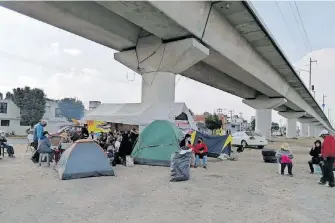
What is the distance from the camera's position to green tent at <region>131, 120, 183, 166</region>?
13.0m

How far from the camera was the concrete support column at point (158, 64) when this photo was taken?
52.4 feet

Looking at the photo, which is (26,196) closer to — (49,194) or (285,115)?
(49,194)

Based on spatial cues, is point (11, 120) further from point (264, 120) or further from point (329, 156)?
point (329, 156)

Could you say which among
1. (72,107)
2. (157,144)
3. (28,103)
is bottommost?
(157,144)

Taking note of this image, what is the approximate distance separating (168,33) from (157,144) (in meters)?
5.43

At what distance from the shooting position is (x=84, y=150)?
9852 millimetres

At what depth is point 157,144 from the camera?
43.4ft

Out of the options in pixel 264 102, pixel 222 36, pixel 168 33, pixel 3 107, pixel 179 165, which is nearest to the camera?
pixel 179 165

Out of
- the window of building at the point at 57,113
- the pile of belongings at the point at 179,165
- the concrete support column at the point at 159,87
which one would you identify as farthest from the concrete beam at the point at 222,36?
the window of building at the point at 57,113

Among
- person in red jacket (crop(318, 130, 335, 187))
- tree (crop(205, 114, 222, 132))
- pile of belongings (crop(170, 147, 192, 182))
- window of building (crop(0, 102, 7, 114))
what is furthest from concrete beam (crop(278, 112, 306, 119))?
pile of belongings (crop(170, 147, 192, 182))

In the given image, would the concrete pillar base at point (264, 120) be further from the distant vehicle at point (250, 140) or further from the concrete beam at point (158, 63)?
the concrete beam at point (158, 63)

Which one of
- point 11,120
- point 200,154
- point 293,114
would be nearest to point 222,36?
point 200,154

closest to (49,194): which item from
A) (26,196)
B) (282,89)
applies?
(26,196)

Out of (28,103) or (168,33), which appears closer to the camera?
(168,33)
